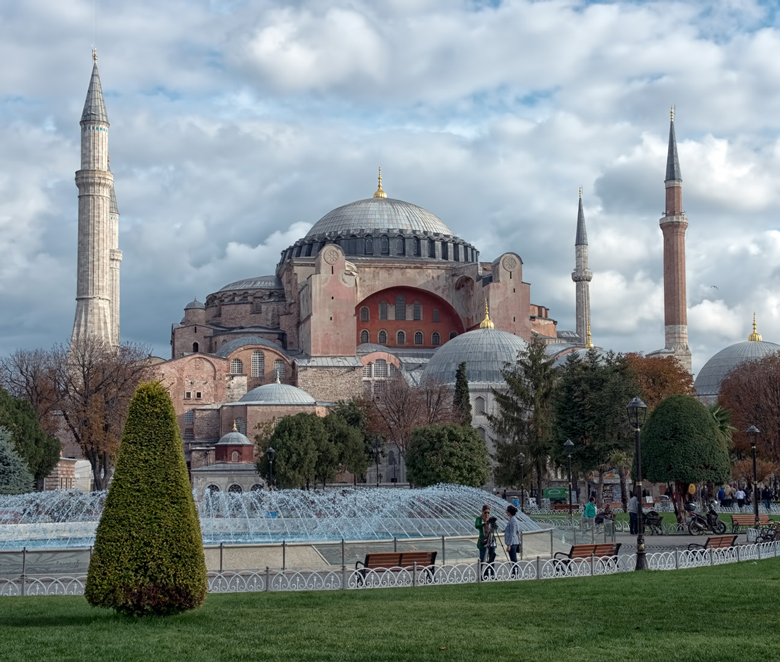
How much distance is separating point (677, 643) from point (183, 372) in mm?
38284

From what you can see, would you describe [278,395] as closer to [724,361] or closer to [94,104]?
[94,104]

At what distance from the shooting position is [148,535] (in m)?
7.55

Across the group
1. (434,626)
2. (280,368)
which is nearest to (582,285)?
(280,368)

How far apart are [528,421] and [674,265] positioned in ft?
56.2

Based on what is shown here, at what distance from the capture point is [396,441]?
125 feet

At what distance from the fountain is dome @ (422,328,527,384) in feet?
69.1

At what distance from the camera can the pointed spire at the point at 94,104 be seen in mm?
39500

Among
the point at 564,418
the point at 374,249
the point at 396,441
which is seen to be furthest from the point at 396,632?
the point at 374,249

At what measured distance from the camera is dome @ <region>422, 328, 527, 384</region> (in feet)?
143

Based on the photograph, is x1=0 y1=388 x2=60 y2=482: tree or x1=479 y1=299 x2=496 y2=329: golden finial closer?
x1=0 y1=388 x2=60 y2=482: tree

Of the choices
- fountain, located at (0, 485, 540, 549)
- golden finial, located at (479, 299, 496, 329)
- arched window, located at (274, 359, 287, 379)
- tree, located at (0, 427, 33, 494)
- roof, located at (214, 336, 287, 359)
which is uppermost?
golden finial, located at (479, 299, 496, 329)

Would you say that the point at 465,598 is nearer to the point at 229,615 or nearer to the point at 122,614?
the point at 229,615

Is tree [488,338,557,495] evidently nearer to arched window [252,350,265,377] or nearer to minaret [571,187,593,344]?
arched window [252,350,265,377]

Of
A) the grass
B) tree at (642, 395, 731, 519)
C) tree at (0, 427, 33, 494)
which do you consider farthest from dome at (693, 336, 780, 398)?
the grass
